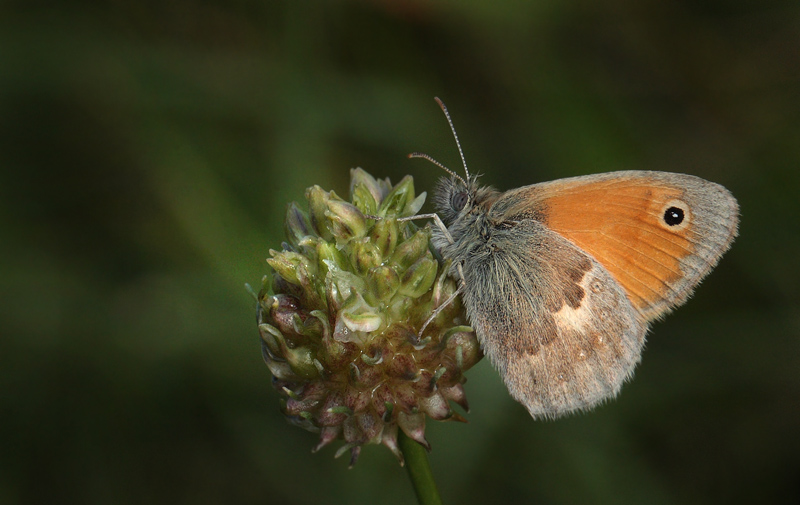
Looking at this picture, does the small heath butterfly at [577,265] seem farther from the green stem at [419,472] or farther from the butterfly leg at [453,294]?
the green stem at [419,472]

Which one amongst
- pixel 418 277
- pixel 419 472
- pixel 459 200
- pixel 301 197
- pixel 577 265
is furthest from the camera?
pixel 301 197

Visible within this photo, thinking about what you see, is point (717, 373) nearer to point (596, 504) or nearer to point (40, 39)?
point (596, 504)

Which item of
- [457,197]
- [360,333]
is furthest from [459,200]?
[360,333]

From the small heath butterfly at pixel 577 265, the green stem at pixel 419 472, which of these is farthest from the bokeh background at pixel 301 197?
the green stem at pixel 419 472

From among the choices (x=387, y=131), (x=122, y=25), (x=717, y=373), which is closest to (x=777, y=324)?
(x=717, y=373)

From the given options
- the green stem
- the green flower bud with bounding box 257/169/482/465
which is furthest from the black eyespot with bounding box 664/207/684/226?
the green stem

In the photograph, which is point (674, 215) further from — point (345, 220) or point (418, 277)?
point (345, 220)

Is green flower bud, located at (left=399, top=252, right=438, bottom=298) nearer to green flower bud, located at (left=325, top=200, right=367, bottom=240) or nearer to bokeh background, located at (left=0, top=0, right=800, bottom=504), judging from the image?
green flower bud, located at (left=325, top=200, right=367, bottom=240)
